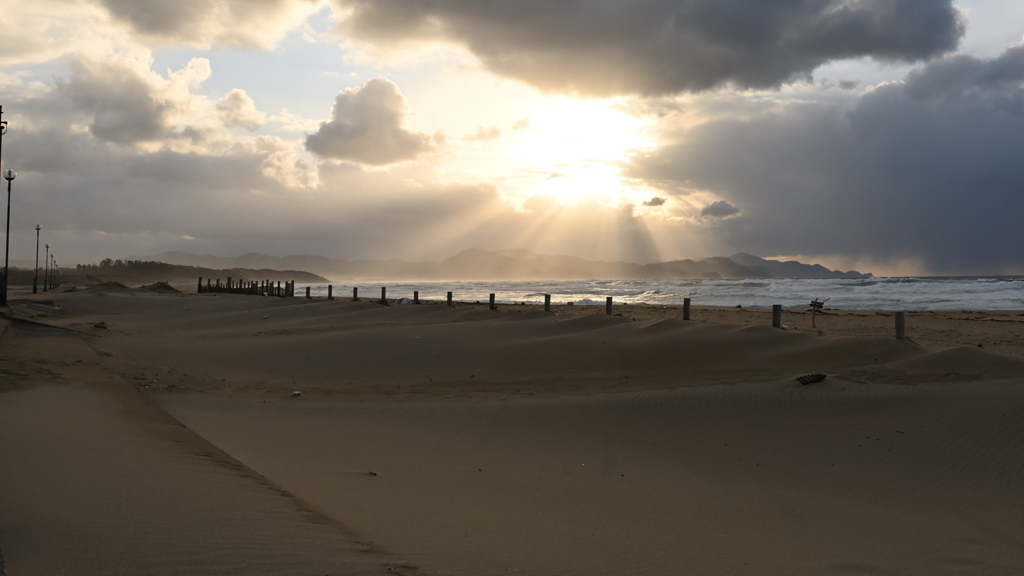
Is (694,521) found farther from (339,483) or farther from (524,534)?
(339,483)

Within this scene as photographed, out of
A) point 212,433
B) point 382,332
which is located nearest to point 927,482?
point 212,433

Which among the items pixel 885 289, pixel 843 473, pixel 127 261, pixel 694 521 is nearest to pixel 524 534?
pixel 694 521

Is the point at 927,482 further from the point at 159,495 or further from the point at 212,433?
the point at 212,433

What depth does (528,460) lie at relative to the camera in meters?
7.14

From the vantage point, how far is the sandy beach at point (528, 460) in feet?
12.5

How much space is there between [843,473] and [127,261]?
17872cm

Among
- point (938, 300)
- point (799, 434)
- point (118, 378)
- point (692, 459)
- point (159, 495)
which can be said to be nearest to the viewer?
point (159, 495)

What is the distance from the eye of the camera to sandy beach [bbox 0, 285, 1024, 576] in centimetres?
379

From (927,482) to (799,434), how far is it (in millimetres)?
1644

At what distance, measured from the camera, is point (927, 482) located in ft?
20.1

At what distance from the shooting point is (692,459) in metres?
7.17

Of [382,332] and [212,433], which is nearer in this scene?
[212,433]

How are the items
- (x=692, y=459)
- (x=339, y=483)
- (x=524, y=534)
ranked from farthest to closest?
(x=692, y=459)
(x=339, y=483)
(x=524, y=534)

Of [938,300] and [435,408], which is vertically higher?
[938,300]
